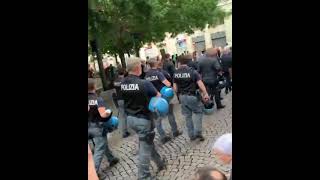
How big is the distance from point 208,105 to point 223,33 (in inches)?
48.1

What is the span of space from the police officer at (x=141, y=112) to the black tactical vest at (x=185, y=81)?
51 cm

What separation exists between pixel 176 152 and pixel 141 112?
458 mm

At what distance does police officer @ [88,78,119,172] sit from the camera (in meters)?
3.19

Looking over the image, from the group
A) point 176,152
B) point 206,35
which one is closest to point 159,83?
point 176,152

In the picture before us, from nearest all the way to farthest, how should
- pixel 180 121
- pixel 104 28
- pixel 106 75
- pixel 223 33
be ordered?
pixel 223 33, pixel 104 28, pixel 106 75, pixel 180 121

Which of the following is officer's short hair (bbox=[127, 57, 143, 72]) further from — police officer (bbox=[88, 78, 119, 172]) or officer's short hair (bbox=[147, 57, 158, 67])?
police officer (bbox=[88, 78, 119, 172])

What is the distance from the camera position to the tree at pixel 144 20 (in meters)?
2.87

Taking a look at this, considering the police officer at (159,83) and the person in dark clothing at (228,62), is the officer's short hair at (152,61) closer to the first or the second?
the police officer at (159,83)

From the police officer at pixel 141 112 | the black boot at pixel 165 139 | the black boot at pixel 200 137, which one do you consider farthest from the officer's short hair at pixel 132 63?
the black boot at pixel 200 137
